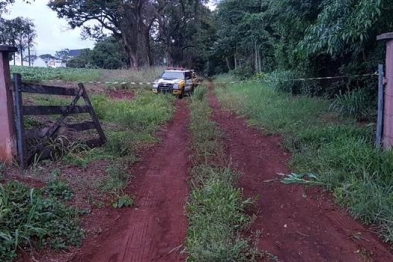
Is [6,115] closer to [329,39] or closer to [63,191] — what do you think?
[63,191]

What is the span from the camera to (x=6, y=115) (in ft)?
18.8

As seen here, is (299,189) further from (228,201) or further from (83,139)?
(83,139)

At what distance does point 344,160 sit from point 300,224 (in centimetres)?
181

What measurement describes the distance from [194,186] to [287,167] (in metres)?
1.93

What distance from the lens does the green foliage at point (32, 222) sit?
3.83 metres

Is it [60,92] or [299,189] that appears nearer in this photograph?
[299,189]

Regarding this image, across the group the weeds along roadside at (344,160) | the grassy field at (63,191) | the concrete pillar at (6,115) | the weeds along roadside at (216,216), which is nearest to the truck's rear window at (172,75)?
the weeds along roadside at (344,160)

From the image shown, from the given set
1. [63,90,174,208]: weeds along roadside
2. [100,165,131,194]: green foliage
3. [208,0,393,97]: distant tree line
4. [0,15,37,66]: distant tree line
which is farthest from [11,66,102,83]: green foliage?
[0,15,37,66]: distant tree line

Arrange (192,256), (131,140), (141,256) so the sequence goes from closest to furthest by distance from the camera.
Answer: (192,256)
(141,256)
(131,140)

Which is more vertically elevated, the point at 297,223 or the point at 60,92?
the point at 60,92

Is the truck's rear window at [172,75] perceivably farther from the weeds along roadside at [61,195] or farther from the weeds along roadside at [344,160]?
the weeds along roadside at [61,195]

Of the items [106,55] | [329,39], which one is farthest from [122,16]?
[329,39]

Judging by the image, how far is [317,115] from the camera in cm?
1029

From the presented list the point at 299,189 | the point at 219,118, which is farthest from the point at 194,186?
the point at 219,118
